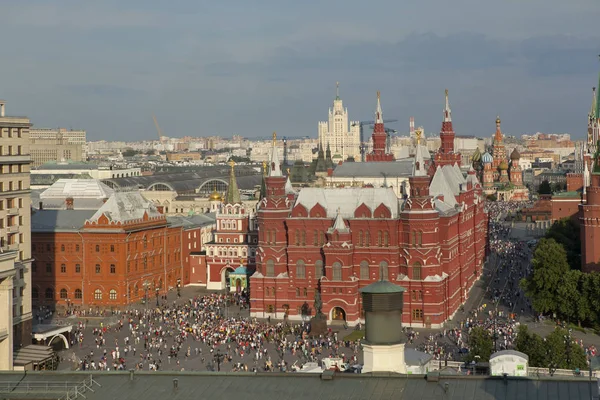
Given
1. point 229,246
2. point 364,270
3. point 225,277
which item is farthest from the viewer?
point 225,277

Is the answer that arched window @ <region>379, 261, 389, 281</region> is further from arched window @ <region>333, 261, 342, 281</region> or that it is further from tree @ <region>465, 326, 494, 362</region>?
tree @ <region>465, 326, 494, 362</region>

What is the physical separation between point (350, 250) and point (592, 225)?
20.2m

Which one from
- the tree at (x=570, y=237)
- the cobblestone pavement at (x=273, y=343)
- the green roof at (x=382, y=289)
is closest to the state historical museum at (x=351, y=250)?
the cobblestone pavement at (x=273, y=343)

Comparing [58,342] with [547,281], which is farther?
[547,281]

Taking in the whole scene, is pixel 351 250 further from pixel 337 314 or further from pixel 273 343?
pixel 273 343

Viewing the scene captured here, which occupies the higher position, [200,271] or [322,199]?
[322,199]

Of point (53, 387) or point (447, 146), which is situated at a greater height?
point (447, 146)

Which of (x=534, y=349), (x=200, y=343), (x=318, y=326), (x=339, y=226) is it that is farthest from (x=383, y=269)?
(x=534, y=349)

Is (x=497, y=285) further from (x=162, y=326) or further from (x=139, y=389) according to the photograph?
(x=139, y=389)

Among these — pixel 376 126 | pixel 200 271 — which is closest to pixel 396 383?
pixel 200 271

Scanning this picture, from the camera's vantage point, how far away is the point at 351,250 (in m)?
79.7

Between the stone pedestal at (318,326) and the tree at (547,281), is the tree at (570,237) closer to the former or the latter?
the tree at (547,281)

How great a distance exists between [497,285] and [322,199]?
24.0m

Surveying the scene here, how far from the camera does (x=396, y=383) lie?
27.3 m
